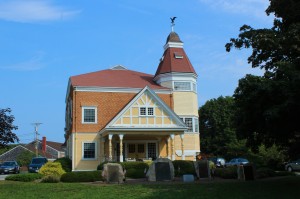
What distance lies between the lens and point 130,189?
18.2m

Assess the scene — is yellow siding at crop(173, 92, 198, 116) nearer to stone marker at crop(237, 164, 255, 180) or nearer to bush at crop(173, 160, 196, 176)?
bush at crop(173, 160, 196, 176)

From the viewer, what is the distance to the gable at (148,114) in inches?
1414

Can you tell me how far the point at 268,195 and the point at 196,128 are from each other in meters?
24.1

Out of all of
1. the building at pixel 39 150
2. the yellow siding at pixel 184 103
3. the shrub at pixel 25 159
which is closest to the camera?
the yellow siding at pixel 184 103

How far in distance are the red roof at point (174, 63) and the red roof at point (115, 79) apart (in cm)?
192

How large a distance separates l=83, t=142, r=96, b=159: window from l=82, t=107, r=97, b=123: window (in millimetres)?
2170

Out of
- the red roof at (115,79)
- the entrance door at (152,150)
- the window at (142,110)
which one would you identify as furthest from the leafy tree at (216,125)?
the window at (142,110)

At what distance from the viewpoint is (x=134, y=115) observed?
36156 millimetres

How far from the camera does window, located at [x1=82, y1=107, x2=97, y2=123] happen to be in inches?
1474

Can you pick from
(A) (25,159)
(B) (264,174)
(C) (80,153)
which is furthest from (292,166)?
(A) (25,159)

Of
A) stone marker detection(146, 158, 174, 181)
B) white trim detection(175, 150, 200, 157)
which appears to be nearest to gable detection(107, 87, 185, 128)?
white trim detection(175, 150, 200, 157)

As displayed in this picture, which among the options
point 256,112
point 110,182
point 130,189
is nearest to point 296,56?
point 256,112

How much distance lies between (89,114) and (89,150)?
338 centimetres

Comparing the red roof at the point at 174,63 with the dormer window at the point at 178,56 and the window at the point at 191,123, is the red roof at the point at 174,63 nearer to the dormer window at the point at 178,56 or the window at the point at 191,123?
the dormer window at the point at 178,56
